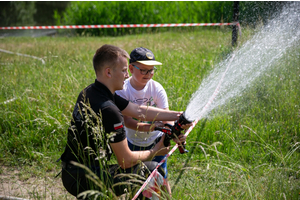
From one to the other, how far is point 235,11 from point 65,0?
17.7 metres

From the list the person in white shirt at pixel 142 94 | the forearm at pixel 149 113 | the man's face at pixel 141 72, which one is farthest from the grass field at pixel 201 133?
the man's face at pixel 141 72

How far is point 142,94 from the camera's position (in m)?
3.14

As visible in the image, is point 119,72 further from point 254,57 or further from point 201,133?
point 254,57

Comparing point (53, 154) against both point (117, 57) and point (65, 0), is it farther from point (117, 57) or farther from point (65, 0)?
point (65, 0)

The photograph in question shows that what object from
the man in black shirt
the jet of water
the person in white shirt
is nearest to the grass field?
the jet of water

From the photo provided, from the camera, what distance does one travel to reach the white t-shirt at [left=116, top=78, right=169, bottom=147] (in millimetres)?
3100

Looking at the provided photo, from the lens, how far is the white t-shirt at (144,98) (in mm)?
3100

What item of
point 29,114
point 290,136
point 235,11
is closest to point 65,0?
point 235,11

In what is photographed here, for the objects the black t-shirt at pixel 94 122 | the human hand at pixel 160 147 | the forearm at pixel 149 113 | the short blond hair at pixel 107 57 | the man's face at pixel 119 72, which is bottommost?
the human hand at pixel 160 147

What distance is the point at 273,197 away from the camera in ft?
7.97

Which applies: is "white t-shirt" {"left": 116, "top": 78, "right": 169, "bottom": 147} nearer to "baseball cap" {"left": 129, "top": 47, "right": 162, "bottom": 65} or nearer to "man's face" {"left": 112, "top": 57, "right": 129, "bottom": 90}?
"baseball cap" {"left": 129, "top": 47, "right": 162, "bottom": 65}

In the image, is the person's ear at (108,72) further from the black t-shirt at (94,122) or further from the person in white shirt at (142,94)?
the person in white shirt at (142,94)

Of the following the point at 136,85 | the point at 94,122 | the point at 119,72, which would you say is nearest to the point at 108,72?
the point at 119,72

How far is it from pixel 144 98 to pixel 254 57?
3338mm
